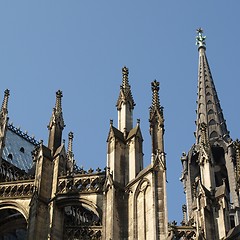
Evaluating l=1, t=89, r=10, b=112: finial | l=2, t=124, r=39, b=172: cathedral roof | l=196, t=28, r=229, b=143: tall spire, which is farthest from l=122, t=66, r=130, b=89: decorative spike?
l=196, t=28, r=229, b=143: tall spire

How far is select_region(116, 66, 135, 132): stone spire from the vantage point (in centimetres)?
2564

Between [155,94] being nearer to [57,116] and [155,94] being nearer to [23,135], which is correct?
[57,116]

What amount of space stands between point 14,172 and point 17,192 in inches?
362

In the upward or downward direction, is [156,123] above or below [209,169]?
below

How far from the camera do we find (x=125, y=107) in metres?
26.0

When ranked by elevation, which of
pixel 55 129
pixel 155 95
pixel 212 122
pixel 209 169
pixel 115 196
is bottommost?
pixel 115 196

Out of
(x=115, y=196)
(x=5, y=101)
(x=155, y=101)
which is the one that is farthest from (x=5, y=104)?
(x=115, y=196)

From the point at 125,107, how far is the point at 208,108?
18146 millimetres

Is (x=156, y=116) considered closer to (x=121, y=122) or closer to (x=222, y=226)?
(x=121, y=122)

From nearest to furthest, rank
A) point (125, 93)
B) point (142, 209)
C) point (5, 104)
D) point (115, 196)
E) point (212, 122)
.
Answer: point (142, 209), point (115, 196), point (125, 93), point (5, 104), point (212, 122)

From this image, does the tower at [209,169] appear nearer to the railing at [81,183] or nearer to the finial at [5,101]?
the railing at [81,183]

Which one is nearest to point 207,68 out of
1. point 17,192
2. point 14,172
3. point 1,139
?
point 14,172

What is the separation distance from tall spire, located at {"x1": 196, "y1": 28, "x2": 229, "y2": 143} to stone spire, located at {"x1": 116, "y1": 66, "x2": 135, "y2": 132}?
1413 cm

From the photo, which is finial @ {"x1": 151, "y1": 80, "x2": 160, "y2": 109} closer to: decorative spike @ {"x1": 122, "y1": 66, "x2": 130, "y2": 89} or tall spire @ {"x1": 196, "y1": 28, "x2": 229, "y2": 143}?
decorative spike @ {"x1": 122, "y1": 66, "x2": 130, "y2": 89}
